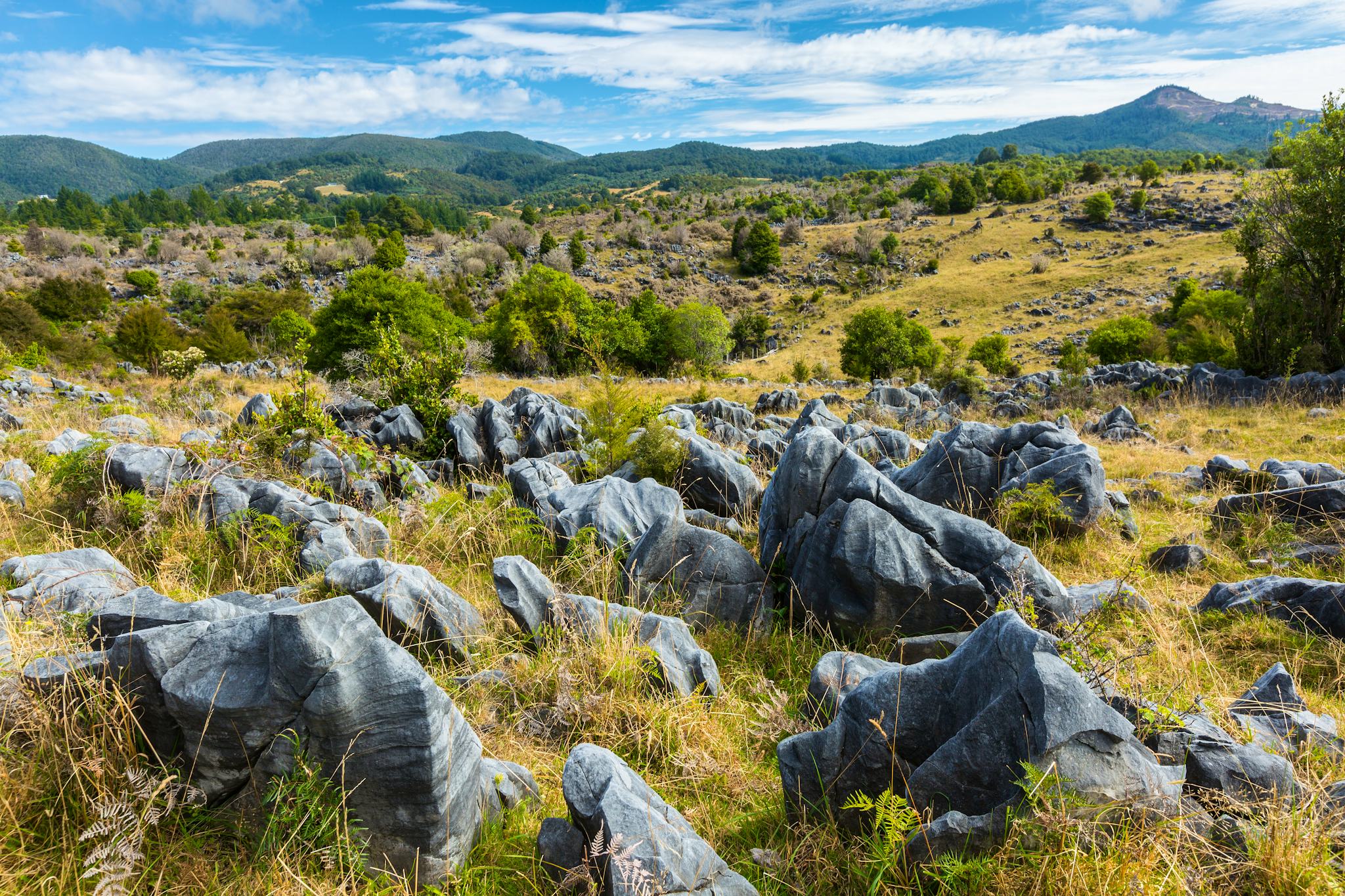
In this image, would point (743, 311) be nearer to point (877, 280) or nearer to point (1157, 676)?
point (877, 280)

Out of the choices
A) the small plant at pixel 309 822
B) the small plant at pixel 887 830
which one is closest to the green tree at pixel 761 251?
the small plant at pixel 887 830

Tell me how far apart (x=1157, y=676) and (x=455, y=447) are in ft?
29.8

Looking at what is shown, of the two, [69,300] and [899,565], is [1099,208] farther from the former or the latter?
[69,300]

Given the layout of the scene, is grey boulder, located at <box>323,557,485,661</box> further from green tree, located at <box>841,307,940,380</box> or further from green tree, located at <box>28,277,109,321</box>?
green tree, located at <box>28,277,109,321</box>

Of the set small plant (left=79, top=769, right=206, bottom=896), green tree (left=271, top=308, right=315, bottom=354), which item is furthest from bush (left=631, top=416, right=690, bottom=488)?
green tree (left=271, top=308, right=315, bottom=354)

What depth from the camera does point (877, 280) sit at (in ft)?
228

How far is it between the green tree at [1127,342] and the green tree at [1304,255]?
16857 millimetres

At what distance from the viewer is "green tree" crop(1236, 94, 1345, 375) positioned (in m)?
15.8

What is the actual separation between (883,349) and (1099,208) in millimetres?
48139

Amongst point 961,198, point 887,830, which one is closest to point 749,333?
point 961,198

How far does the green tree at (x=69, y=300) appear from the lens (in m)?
46.3

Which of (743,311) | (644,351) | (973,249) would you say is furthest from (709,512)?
(973,249)

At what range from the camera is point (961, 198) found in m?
85.6

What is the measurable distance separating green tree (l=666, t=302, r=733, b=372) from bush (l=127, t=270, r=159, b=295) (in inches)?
2003
